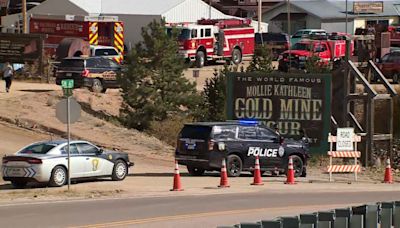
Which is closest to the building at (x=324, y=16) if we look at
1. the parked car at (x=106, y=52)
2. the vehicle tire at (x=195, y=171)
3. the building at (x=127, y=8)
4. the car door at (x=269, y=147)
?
the building at (x=127, y=8)

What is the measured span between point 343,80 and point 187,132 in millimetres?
8674

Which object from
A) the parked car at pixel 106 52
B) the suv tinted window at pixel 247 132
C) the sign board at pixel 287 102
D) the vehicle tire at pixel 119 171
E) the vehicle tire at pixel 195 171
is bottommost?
the vehicle tire at pixel 195 171

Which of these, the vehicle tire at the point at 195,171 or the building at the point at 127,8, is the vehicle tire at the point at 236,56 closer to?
the building at the point at 127,8

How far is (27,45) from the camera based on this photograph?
53531 mm

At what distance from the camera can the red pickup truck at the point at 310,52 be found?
57.0 metres

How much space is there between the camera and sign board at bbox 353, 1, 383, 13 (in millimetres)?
94562

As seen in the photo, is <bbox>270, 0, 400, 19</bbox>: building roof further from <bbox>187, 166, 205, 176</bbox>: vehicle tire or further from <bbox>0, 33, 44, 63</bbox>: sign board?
<bbox>187, 166, 205, 176</bbox>: vehicle tire

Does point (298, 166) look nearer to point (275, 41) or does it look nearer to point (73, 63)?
point (73, 63)

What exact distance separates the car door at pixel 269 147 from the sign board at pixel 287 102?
168 inches

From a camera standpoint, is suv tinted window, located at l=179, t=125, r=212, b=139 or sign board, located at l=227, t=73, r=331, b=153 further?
sign board, located at l=227, t=73, r=331, b=153

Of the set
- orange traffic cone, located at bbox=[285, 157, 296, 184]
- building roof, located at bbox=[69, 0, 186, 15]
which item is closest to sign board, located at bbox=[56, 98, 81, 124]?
orange traffic cone, located at bbox=[285, 157, 296, 184]

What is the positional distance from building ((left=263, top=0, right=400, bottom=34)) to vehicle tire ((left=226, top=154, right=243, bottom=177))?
63870 mm

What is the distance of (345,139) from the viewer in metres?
31.3

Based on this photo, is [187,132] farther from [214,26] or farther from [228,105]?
[214,26]
